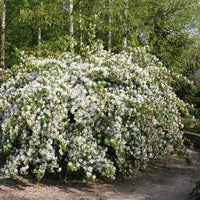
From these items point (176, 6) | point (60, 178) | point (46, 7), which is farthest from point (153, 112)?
point (176, 6)

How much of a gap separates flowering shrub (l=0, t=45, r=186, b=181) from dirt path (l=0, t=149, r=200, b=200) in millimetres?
245

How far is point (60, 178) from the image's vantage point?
4.38 metres

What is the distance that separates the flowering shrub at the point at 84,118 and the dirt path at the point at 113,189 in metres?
0.24

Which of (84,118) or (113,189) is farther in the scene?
(113,189)

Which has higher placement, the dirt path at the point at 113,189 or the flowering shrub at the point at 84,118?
the flowering shrub at the point at 84,118

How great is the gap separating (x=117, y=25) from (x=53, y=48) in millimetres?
3367

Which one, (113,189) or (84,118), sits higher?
(84,118)

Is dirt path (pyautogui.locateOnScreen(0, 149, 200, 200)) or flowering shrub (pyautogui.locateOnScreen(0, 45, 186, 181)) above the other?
flowering shrub (pyautogui.locateOnScreen(0, 45, 186, 181))

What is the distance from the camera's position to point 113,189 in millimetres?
4086

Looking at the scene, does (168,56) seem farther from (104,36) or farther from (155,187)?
(155,187)

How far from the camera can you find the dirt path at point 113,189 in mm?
3701

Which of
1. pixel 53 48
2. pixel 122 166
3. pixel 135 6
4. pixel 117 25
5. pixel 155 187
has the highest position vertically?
pixel 135 6

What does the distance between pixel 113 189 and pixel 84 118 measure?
113cm

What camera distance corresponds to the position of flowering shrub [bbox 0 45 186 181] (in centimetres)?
371
